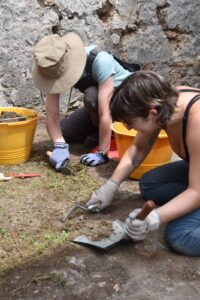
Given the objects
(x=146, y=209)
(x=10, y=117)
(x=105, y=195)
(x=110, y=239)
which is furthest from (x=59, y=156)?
(x=146, y=209)

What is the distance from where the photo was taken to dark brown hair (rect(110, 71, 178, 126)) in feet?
6.45

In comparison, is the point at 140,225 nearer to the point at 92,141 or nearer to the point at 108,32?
the point at 92,141

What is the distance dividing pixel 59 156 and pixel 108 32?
1404 mm

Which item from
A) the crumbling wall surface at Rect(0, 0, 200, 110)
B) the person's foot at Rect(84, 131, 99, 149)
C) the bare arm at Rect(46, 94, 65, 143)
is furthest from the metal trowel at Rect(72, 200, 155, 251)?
the crumbling wall surface at Rect(0, 0, 200, 110)

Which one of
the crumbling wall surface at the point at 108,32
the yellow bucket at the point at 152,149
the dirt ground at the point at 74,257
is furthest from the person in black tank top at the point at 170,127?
the crumbling wall surface at the point at 108,32

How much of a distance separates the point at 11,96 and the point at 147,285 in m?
2.40

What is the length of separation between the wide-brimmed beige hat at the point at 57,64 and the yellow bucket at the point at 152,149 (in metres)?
0.42

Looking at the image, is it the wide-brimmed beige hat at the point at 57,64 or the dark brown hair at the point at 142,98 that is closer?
the dark brown hair at the point at 142,98

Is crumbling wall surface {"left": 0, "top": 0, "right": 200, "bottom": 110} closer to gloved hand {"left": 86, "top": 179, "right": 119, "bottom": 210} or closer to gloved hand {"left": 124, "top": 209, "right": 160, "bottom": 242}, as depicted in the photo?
gloved hand {"left": 86, "top": 179, "right": 119, "bottom": 210}

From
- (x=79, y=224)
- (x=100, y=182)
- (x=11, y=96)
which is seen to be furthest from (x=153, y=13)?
(x=79, y=224)

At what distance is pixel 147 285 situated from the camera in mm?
2045

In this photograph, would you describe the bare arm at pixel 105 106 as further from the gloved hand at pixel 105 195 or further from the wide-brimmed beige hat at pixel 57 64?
the gloved hand at pixel 105 195

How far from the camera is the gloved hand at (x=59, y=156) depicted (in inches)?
125

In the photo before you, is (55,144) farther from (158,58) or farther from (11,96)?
(158,58)
